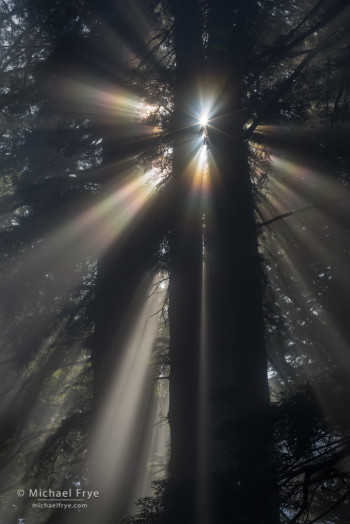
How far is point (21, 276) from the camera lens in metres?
11.9

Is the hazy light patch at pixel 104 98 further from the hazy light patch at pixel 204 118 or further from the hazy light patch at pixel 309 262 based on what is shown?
the hazy light patch at pixel 309 262

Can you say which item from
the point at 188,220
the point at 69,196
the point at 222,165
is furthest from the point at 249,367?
the point at 69,196

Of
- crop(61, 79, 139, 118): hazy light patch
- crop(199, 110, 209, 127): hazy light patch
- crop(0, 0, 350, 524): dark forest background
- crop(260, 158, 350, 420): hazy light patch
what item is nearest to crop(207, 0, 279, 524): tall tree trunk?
crop(0, 0, 350, 524): dark forest background

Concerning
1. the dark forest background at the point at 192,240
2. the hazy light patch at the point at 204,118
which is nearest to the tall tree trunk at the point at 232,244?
the dark forest background at the point at 192,240

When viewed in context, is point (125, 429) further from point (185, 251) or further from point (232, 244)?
point (232, 244)

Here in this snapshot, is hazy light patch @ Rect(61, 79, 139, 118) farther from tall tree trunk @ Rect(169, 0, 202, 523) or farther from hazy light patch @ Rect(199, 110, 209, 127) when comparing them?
hazy light patch @ Rect(199, 110, 209, 127)

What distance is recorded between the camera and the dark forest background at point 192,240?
6.61m

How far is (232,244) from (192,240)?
1.04 meters

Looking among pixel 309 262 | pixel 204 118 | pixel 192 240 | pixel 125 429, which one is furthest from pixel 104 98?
pixel 125 429

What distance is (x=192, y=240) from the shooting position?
27.1ft

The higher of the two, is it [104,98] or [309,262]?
[104,98]

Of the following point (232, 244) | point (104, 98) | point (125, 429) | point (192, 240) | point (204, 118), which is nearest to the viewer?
point (232, 244)

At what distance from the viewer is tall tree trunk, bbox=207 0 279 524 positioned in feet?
24.0

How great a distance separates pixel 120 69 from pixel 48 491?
9138 millimetres
